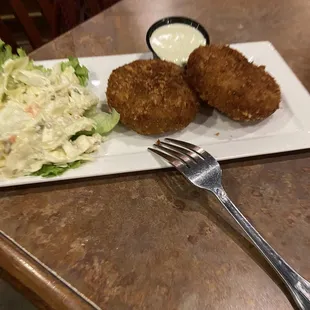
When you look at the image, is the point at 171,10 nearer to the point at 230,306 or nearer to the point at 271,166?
the point at 271,166

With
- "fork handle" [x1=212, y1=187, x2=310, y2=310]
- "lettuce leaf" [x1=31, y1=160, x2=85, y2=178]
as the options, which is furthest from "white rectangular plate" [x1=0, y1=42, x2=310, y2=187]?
"fork handle" [x1=212, y1=187, x2=310, y2=310]

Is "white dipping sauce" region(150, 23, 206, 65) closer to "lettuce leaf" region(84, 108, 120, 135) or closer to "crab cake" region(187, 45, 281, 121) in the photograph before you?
"crab cake" region(187, 45, 281, 121)

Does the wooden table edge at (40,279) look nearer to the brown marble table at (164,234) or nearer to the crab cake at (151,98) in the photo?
the brown marble table at (164,234)

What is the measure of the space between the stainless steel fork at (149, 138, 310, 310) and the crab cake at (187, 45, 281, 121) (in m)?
0.17

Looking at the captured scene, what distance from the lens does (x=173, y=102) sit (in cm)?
110

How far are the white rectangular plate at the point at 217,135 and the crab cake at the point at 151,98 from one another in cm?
4

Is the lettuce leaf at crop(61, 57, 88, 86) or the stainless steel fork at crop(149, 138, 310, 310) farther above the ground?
the lettuce leaf at crop(61, 57, 88, 86)

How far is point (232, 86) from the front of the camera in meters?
1.13

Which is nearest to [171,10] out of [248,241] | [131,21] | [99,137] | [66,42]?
[131,21]

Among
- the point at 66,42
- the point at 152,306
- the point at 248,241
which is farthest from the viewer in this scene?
the point at 66,42

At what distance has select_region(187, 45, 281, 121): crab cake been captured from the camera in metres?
1.12

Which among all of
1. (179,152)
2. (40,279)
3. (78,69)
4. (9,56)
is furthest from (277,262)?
(9,56)

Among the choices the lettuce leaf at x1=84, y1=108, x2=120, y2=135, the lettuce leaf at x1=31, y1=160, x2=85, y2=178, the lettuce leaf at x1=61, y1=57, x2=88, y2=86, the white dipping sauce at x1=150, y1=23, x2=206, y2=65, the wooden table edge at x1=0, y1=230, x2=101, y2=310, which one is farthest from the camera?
the white dipping sauce at x1=150, y1=23, x2=206, y2=65

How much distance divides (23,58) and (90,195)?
412mm
